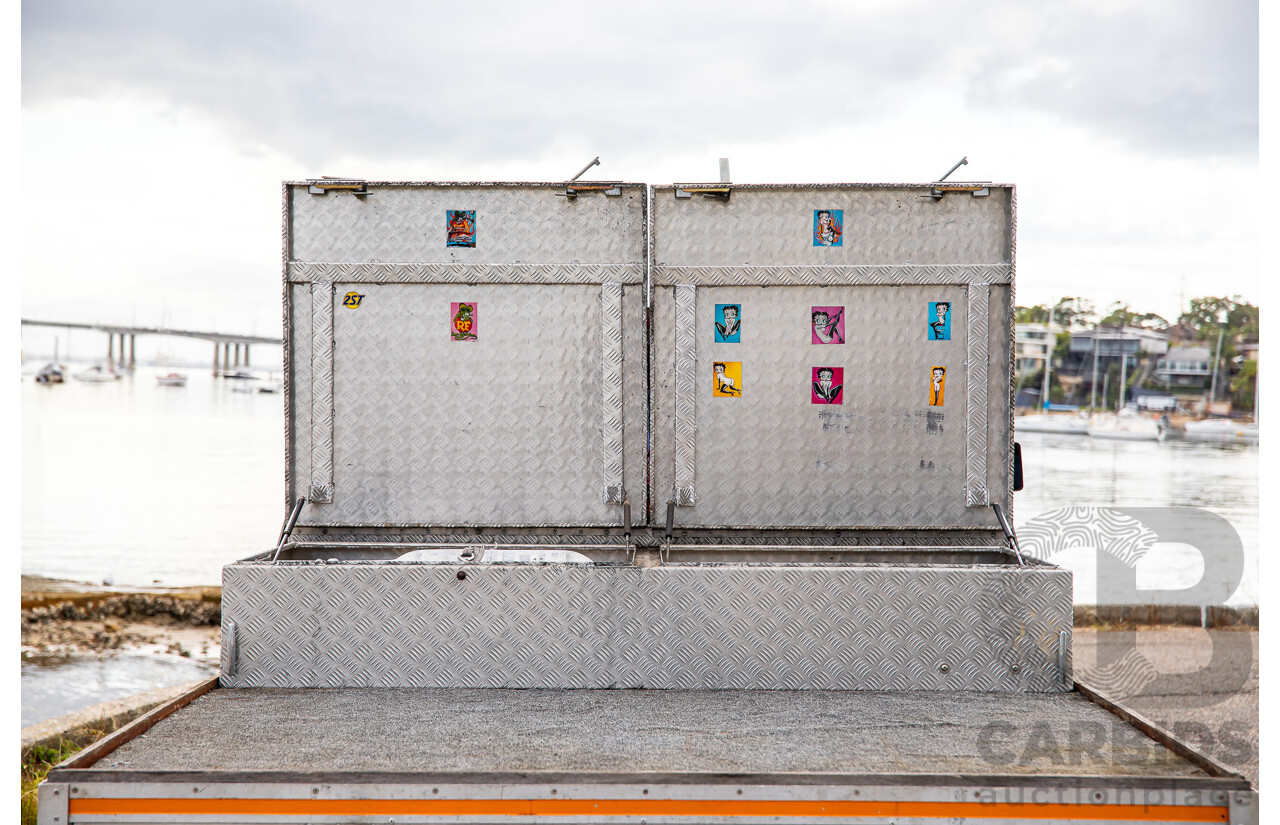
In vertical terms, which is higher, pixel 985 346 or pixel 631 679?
pixel 985 346

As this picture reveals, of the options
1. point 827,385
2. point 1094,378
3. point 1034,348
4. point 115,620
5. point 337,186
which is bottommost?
point 115,620

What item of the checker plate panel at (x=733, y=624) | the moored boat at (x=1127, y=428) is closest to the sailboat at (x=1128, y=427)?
the moored boat at (x=1127, y=428)

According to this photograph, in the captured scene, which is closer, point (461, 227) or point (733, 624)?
point (733, 624)

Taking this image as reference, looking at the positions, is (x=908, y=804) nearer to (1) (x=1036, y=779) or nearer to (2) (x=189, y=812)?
(1) (x=1036, y=779)

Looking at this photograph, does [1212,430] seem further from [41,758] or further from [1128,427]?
[41,758]

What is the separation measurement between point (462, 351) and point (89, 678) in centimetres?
828

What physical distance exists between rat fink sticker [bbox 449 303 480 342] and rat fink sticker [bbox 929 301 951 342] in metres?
2.10

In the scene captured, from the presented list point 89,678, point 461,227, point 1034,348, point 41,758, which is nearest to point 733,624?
point 461,227

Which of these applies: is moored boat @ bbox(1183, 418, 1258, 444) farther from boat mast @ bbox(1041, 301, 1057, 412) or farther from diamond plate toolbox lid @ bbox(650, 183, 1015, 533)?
diamond plate toolbox lid @ bbox(650, 183, 1015, 533)

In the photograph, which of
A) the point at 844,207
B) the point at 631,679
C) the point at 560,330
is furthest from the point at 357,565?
the point at 844,207

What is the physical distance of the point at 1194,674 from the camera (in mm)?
7363

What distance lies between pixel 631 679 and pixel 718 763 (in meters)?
0.83

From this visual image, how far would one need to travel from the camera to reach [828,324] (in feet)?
13.1

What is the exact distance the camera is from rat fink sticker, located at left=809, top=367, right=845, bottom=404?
400 cm
